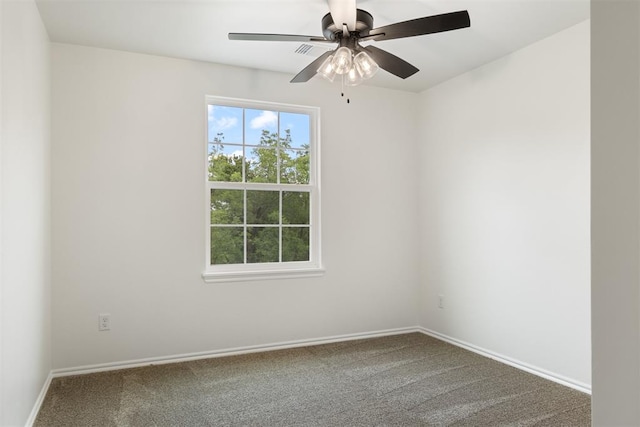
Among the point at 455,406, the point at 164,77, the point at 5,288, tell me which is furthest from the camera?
the point at 164,77

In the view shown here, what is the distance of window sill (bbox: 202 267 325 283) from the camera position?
356cm

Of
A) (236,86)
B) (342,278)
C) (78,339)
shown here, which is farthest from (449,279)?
(78,339)

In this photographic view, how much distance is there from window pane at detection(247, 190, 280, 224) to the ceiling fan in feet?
4.64

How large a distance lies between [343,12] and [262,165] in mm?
1999

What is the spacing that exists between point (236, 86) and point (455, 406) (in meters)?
2.98

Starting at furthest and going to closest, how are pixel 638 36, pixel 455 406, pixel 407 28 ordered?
pixel 455 406 < pixel 407 28 < pixel 638 36

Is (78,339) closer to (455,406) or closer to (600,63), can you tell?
(455,406)

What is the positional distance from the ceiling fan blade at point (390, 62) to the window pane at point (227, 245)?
193 cm

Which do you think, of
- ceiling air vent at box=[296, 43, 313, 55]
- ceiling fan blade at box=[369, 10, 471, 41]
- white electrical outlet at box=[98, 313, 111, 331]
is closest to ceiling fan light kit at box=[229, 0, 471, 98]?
ceiling fan blade at box=[369, 10, 471, 41]

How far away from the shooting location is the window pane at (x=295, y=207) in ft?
13.0

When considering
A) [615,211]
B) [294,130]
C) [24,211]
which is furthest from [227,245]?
[615,211]

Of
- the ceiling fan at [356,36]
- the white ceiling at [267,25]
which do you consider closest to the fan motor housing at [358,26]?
the ceiling fan at [356,36]

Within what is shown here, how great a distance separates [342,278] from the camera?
406 cm

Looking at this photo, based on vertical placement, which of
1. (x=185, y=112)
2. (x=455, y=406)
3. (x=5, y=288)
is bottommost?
(x=455, y=406)
